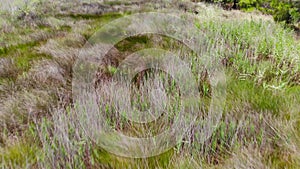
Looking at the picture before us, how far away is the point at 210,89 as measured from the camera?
2.31m

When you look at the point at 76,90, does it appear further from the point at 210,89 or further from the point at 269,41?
the point at 269,41

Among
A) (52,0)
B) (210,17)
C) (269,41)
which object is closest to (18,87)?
(269,41)

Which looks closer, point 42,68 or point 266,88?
point 266,88

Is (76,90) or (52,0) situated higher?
(52,0)

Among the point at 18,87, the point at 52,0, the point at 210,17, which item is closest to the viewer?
the point at 18,87

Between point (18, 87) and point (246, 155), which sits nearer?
point (246, 155)

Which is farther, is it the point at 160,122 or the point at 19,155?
the point at 160,122

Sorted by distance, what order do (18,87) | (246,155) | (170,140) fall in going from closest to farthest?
(246,155)
(170,140)
(18,87)

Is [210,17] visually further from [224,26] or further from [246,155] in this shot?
[246,155]

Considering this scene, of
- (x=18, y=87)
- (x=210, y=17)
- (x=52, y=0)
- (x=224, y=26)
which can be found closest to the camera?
(x=18, y=87)

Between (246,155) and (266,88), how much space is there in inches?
42.9

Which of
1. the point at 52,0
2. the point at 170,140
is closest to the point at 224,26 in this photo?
the point at 170,140

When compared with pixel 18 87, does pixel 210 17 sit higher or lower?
higher

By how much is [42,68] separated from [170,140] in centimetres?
225
